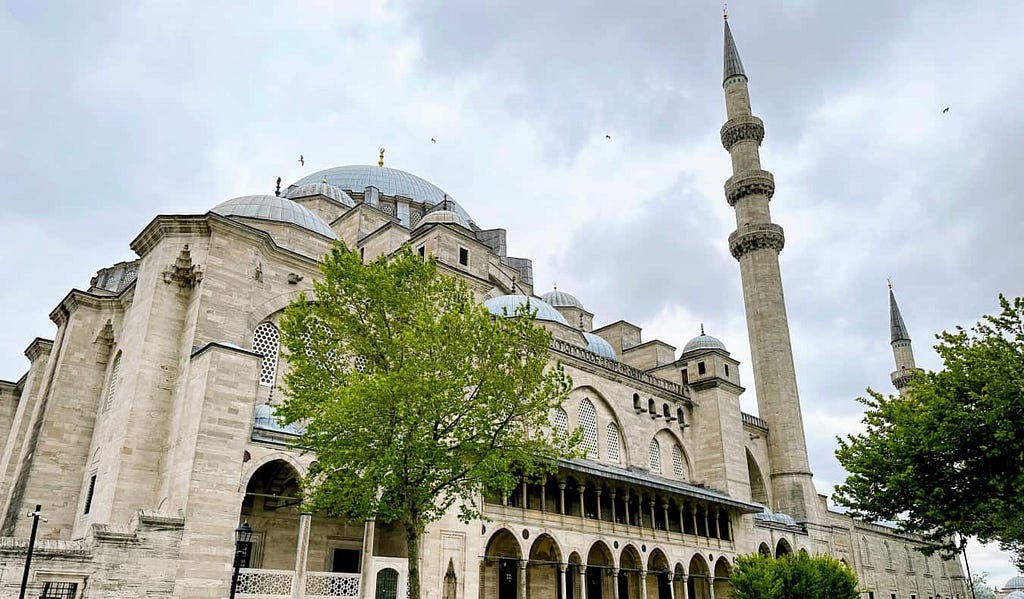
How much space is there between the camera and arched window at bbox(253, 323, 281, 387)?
18.9 metres

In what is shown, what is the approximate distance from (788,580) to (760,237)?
20556mm

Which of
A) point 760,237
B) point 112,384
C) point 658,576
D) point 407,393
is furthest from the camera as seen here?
point 760,237

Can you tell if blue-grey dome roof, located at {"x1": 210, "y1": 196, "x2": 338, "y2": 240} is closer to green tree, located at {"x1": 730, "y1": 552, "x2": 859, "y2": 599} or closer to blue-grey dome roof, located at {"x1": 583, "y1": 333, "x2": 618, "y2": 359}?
blue-grey dome roof, located at {"x1": 583, "y1": 333, "x2": 618, "y2": 359}

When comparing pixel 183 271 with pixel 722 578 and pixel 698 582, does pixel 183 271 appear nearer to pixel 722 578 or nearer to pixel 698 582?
pixel 698 582

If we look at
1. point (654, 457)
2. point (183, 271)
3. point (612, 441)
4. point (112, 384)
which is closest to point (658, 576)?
point (654, 457)

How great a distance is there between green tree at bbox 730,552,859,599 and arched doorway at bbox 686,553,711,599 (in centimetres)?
641

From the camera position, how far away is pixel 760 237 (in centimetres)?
3750

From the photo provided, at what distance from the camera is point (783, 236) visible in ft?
125

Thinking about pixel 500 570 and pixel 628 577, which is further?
pixel 628 577

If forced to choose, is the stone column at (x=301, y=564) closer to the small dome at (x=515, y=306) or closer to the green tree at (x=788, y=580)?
the small dome at (x=515, y=306)

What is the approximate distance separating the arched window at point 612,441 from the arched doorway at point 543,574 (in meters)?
4.96

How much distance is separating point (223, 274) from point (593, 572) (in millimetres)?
16532

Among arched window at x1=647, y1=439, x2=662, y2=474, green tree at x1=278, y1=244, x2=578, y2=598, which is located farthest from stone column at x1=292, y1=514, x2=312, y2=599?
arched window at x1=647, y1=439, x2=662, y2=474

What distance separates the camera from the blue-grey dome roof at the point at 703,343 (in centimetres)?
3406
